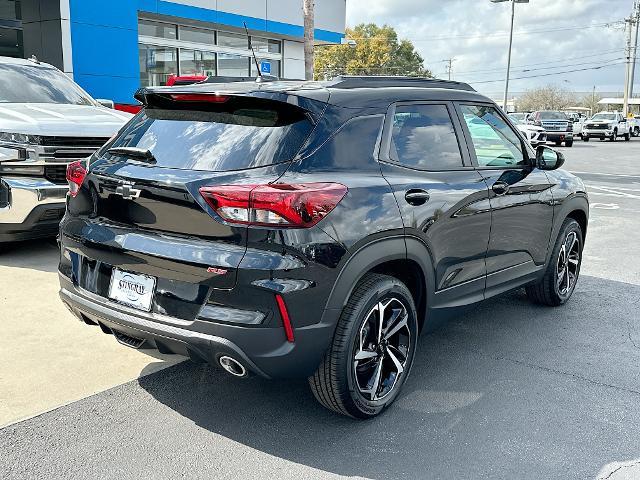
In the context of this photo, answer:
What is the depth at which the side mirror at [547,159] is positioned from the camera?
4910mm

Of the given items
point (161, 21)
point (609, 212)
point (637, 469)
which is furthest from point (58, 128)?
point (161, 21)

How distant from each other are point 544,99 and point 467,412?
109 m

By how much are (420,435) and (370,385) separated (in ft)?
1.20

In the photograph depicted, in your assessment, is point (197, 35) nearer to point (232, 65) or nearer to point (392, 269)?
point (232, 65)

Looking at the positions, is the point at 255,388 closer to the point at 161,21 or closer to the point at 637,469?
the point at 637,469

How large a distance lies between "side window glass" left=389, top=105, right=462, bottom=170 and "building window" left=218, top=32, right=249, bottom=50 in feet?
63.4

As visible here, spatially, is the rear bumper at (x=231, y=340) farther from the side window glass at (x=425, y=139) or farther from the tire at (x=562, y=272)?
the tire at (x=562, y=272)

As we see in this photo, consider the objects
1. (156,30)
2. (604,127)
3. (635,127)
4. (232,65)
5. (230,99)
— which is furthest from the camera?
(635,127)

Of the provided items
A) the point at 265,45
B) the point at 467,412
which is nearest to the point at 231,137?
the point at 467,412

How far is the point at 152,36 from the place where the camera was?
1961 centimetres

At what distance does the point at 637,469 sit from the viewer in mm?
3135

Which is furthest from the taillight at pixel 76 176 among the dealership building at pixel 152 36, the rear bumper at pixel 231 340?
the dealership building at pixel 152 36

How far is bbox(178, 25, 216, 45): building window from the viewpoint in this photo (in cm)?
2062

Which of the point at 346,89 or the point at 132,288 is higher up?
the point at 346,89
